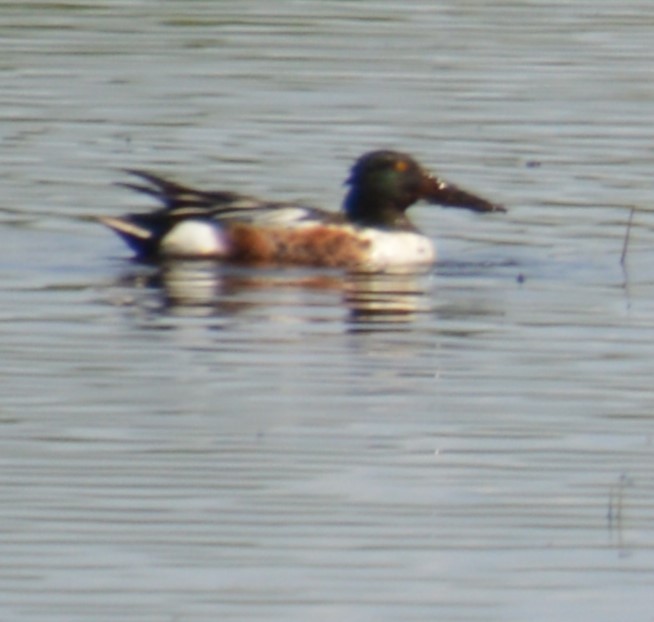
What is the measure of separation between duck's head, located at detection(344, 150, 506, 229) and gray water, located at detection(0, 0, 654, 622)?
0.96 feet

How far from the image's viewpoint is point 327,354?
32.3ft

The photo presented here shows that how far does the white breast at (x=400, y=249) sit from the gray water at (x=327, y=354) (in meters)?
0.17

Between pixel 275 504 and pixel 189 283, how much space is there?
4.69 meters

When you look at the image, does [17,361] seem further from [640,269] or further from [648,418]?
[640,269]

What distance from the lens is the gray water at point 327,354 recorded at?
6.79 meters

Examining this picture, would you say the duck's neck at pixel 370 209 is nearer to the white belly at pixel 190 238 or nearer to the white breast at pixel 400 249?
the white breast at pixel 400 249

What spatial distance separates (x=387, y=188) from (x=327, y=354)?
11.8 feet

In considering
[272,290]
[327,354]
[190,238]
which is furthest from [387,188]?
[327,354]

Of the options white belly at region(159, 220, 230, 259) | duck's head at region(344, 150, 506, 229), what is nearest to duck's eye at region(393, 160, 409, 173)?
duck's head at region(344, 150, 506, 229)

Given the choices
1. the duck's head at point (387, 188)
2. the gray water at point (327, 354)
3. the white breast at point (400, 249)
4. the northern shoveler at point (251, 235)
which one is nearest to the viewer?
the gray water at point (327, 354)

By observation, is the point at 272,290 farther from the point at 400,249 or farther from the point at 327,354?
the point at 327,354

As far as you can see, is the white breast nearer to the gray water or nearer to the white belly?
the gray water

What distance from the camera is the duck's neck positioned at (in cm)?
1331

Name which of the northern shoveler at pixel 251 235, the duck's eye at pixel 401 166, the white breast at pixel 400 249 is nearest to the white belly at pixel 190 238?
the northern shoveler at pixel 251 235
